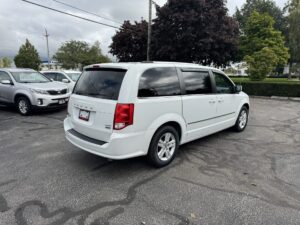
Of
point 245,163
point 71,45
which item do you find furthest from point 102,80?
point 71,45

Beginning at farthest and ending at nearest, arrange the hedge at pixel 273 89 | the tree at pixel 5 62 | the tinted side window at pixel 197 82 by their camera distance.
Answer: the tree at pixel 5 62 < the hedge at pixel 273 89 < the tinted side window at pixel 197 82

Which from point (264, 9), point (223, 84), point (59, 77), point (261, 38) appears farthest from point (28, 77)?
point (264, 9)

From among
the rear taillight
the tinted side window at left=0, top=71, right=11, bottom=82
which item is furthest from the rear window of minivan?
the tinted side window at left=0, top=71, right=11, bottom=82

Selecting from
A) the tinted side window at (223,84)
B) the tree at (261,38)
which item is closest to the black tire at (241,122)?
the tinted side window at (223,84)

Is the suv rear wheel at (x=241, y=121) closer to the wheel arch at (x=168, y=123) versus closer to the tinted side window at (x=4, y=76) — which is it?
the wheel arch at (x=168, y=123)

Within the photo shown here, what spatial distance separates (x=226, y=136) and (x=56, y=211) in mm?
→ 4258

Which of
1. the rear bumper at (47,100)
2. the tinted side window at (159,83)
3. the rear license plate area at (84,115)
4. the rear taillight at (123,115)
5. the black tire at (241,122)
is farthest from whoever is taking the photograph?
the rear bumper at (47,100)

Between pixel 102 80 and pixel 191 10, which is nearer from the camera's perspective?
pixel 102 80

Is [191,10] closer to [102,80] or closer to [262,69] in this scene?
[262,69]

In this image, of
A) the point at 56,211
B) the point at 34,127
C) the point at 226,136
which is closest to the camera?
the point at 56,211

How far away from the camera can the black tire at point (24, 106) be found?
774 cm

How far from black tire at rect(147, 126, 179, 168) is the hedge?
40.5ft

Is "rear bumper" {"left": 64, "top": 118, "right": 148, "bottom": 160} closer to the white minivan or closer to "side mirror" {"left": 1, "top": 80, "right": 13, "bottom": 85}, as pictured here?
the white minivan

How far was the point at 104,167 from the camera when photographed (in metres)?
3.81
